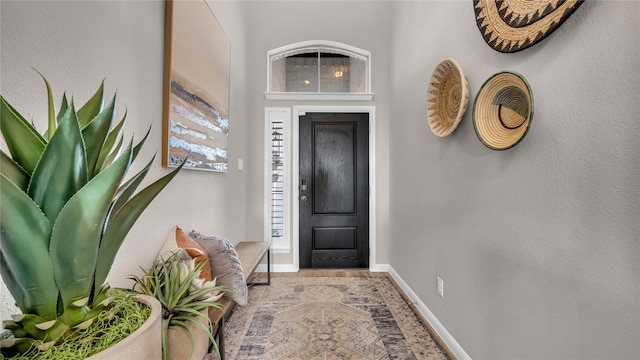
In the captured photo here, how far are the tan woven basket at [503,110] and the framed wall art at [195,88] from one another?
5.48 feet

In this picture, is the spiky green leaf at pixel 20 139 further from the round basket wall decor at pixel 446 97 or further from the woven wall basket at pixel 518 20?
the round basket wall decor at pixel 446 97

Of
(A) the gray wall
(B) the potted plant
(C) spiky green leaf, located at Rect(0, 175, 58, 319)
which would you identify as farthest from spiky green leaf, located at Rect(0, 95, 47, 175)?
(A) the gray wall

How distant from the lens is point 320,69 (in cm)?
341

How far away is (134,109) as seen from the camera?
1334 mm

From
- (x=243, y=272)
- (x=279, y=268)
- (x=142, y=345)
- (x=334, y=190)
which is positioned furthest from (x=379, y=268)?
(x=142, y=345)

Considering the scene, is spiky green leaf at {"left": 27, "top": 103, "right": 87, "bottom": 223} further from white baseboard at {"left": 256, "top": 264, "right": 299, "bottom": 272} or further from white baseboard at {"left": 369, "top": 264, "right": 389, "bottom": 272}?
white baseboard at {"left": 369, "top": 264, "right": 389, "bottom": 272}

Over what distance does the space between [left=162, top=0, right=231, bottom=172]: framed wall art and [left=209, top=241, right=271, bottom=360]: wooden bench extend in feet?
2.63

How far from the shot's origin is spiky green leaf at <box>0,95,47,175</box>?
54 centimetres

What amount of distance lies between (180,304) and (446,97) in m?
1.90

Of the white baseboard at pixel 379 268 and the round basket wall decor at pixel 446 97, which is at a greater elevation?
the round basket wall decor at pixel 446 97

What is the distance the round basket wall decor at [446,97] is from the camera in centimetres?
152

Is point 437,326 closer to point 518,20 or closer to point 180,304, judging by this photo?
point 180,304

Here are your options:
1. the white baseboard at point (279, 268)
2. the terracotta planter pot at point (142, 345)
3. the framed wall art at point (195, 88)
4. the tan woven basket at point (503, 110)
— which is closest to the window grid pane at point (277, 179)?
the white baseboard at point (279, 268)

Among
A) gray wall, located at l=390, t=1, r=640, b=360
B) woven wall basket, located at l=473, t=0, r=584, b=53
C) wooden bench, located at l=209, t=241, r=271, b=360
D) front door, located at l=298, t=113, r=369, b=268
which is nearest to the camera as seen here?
gray wall, located at l=390, t=1, r=640, b=360
